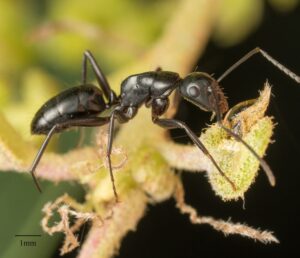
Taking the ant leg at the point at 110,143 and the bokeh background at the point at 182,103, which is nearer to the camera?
the ant leg at the point at 110,143

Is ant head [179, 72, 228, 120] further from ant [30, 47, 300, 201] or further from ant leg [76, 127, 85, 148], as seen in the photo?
ant leg [76, 127, 85, 148]

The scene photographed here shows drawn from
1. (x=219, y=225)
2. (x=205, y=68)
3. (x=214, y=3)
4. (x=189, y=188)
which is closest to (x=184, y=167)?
(x=219, y=225)

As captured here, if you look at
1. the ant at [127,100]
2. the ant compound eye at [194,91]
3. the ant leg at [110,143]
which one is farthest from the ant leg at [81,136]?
the ant compound eye at [194,91]

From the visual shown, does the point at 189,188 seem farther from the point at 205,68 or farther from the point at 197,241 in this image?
the point at 205,68

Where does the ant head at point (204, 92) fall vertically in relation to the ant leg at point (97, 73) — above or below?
below

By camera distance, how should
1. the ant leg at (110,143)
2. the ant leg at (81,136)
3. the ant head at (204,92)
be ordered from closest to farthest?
1. the ant leg at (110,143)
2. the ant head at (204,92)
3. the ant leg at (81,136)

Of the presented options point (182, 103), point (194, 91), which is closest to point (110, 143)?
point (194, 91)

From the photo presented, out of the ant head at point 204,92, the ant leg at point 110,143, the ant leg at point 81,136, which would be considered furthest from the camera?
the ant leg at point 81,136

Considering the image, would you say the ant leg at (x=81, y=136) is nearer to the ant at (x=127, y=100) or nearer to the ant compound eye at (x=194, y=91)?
the ant at (x=127, y=100)
